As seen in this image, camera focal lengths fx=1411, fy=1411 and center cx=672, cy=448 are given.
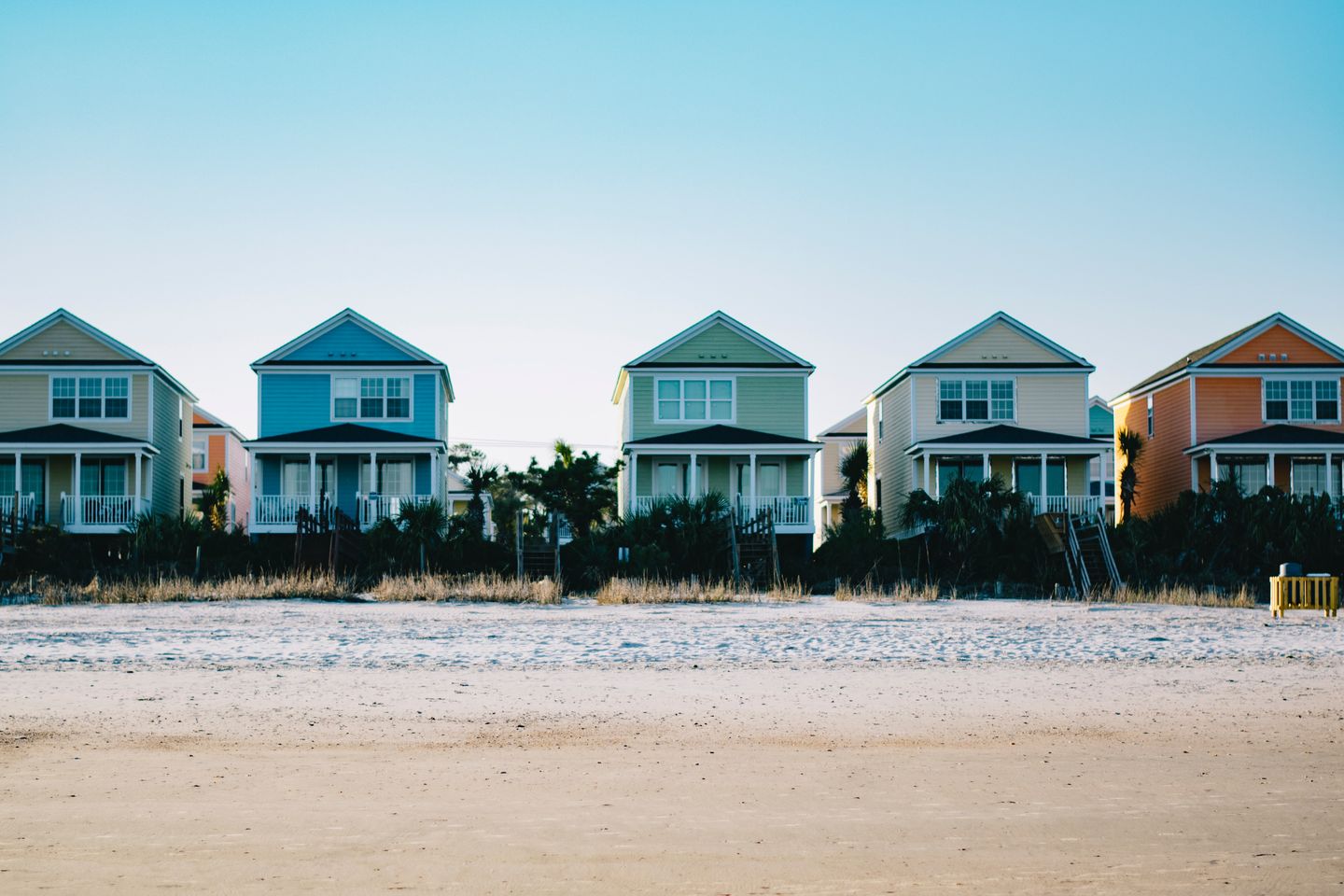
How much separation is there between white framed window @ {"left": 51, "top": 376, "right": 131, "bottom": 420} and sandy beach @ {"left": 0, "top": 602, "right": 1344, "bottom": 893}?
83.3 ft

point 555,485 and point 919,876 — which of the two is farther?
point 555,485

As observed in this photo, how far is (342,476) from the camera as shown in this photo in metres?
42.0

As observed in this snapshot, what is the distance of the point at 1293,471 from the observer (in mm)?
43406

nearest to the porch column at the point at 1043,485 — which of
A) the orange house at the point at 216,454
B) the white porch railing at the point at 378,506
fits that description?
the white porch railing at the point at 378,506

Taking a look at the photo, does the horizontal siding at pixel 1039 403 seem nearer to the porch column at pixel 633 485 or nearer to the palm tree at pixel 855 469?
the palm tree at pixel 855 469

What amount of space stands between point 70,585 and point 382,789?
79.6ft

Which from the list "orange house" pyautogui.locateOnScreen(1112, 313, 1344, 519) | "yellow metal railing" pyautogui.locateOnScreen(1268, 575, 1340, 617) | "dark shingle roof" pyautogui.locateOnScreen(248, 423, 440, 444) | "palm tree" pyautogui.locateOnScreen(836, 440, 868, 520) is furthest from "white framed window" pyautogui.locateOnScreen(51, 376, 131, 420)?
"yellow metal railing" pyautogui.locateOnScreen(1268, 575, 1340, 617)

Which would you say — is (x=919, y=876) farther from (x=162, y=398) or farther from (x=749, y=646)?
(x=162, y=398)

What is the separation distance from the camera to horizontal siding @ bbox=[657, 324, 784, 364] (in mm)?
43625

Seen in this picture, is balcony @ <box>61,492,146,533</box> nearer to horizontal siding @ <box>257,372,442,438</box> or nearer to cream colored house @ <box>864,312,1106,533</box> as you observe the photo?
horizontal siding @ <box>257,372,442,438</box>

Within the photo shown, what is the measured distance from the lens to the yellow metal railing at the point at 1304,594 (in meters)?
25.2

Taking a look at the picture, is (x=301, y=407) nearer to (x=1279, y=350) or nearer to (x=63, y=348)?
(x=63, y=348)

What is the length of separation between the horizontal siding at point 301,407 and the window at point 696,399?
23.7ft

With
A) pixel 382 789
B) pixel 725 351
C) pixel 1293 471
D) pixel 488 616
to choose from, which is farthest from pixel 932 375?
pixel 382 789
